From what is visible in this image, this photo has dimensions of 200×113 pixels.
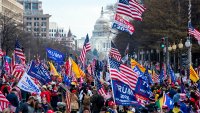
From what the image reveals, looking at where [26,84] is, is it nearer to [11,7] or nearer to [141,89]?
[141,89]

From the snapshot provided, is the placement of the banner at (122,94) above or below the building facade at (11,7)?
below

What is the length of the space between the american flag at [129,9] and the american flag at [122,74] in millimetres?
6110

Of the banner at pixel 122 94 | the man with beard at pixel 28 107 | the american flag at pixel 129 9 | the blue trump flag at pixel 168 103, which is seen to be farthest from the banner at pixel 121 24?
the banner at pixel 122 94

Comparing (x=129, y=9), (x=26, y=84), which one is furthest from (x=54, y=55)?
(x=26, y=84)

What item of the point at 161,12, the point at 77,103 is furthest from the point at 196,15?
the point at 77,103

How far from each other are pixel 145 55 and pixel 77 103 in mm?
69225

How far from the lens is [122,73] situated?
1578cm

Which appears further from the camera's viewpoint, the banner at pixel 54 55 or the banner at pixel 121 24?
the banner at pixel 54 55

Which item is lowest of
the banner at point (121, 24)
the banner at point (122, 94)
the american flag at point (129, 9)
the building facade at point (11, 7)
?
the banner at point (122, 94)

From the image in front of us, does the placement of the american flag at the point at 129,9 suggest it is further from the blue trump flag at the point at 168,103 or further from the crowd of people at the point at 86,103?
the blue trump flag at the point at 168,103

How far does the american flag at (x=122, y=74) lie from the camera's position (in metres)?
15.6

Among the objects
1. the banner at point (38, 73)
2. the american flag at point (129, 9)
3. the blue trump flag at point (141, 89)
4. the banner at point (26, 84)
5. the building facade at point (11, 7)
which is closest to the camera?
the blue trump flag at point (141, 89)

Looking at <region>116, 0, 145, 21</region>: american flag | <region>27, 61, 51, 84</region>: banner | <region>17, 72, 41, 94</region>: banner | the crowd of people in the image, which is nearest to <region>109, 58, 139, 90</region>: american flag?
the crowd of people

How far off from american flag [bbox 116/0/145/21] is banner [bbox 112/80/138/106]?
759 centimetres
